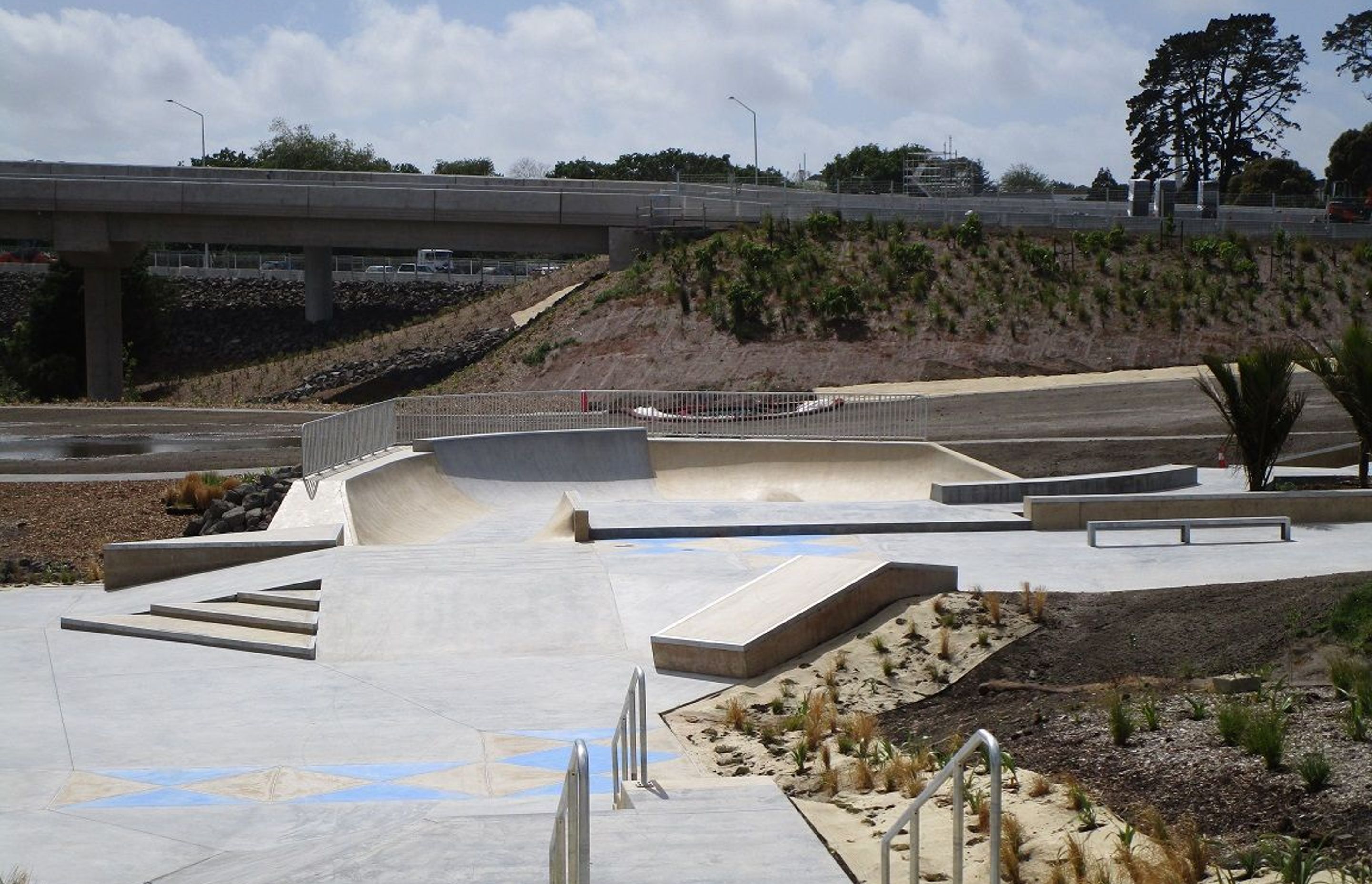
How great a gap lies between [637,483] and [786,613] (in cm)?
1572

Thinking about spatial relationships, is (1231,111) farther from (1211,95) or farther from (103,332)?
(103,332)

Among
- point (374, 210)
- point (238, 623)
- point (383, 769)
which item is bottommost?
point (383, 769)

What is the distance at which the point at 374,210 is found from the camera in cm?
5775

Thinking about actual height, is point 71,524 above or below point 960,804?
below

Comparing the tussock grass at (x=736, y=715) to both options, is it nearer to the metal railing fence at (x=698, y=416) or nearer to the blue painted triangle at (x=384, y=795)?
the blue painted triangle at (x=384, y=795)

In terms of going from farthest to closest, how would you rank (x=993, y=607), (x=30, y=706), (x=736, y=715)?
(x=993, y=607) → (x=30, y=706) → (x=736, y=715)

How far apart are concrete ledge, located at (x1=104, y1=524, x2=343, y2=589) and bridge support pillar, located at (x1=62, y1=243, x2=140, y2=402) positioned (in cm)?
4458

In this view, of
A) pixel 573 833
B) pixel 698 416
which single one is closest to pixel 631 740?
pixel 573 833

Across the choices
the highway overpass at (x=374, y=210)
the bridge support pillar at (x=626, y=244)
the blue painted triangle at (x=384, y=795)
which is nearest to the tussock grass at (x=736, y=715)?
the blue painted triangle at (x=384, y=795)

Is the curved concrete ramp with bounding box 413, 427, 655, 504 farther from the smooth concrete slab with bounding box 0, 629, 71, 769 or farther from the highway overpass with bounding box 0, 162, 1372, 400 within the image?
the highway overpass with bounding box 0, 162, 1372, 400

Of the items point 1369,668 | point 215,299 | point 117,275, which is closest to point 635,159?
point 215,299

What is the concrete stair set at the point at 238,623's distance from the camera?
1551cm

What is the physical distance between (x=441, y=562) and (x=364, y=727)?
6.55 meters

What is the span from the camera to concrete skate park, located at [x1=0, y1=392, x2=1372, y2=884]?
8.26 metres
